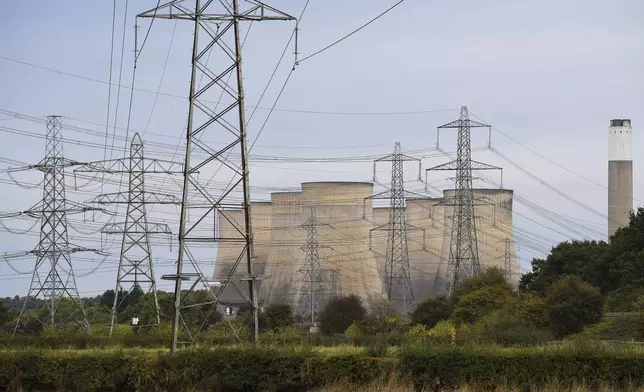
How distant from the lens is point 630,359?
16.3 m

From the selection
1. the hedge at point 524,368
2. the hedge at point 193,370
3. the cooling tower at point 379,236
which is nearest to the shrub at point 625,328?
the hedge at point 524,368

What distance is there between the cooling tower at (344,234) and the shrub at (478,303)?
15.8 metres

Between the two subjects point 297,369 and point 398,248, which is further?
point 398,248

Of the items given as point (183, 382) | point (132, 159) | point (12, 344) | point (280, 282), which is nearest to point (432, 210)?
point (280, 282)

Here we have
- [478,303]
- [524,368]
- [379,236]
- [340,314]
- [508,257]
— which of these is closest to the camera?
[524,368]

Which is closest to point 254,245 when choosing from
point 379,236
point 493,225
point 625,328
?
point 379,236

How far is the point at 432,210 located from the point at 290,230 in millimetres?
11299

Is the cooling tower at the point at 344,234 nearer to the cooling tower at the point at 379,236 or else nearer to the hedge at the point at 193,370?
the cooling tower at the point at 379,236

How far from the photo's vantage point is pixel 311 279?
55219 millimetres

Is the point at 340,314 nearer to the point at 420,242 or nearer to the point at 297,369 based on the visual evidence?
the point at 420,242

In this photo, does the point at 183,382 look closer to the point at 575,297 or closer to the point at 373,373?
the point at 373,373

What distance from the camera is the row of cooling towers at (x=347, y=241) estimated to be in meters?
53.9

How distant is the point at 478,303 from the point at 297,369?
20489 millimetres

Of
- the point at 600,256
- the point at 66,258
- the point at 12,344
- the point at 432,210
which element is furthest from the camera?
the point at 432,210
